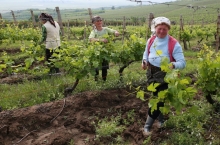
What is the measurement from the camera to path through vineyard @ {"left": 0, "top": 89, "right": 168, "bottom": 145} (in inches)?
161

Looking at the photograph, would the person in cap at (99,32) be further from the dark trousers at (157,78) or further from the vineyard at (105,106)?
the dark trousers at (157,78)

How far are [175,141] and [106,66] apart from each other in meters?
2.61

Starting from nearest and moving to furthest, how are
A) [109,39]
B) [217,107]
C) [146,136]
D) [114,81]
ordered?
[146,136]
[217,107]
[109,39]
[114,81]

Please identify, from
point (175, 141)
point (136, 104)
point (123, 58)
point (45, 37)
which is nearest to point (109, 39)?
point (123, 58)

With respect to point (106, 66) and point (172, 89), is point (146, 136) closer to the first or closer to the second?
point (172, 89)

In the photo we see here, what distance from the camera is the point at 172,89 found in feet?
10.1

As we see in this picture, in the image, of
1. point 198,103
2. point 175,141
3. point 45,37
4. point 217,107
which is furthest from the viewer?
point 45,37

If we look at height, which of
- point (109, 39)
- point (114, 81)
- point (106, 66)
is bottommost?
point (114, 81)

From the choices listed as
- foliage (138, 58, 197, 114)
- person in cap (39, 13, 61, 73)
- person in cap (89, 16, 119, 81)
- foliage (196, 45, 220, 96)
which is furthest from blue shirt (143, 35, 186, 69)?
person in cap (39, 13, 61, 73)

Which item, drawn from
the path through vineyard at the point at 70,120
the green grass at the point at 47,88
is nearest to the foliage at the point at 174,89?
the path through vineyard at the point at 70,120

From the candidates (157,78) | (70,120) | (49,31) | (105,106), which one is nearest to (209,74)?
(157,78)

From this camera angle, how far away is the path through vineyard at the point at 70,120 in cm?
409

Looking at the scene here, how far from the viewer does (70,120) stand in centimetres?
469

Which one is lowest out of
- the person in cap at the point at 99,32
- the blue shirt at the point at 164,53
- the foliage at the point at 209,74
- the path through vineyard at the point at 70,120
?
the path through vineyard at the point at 70,120
